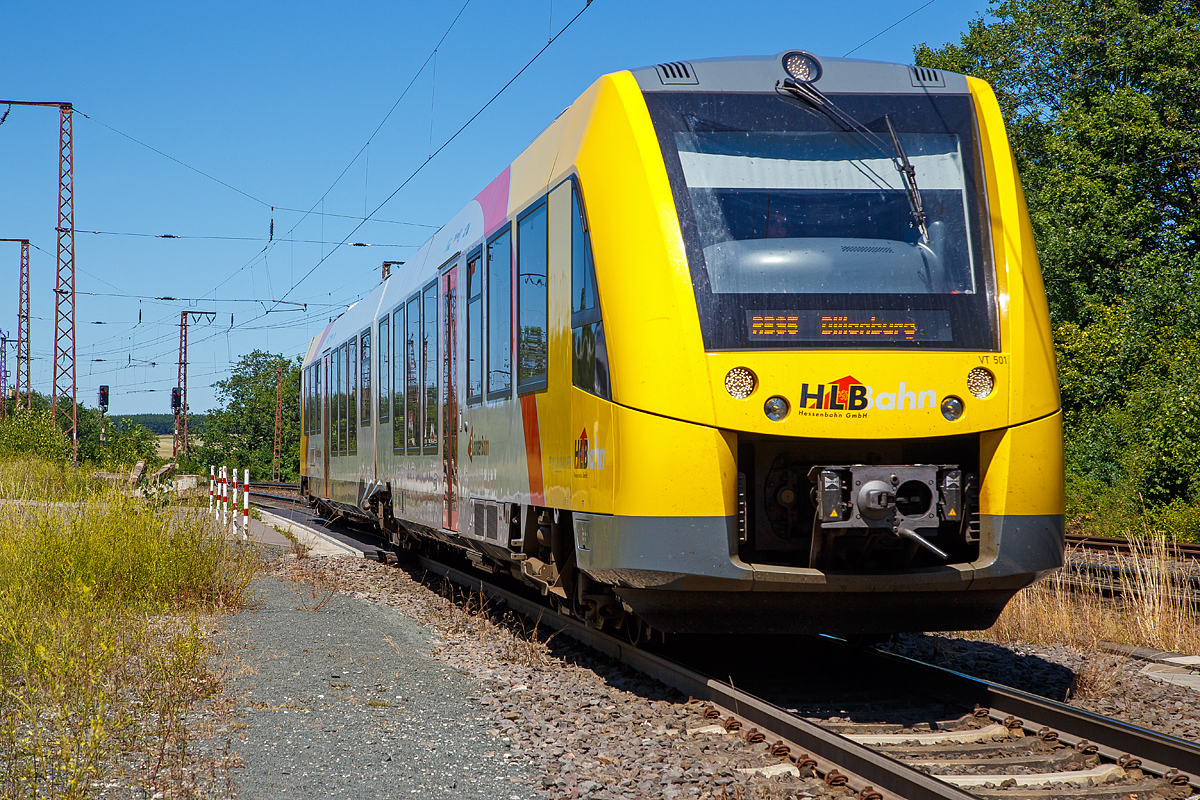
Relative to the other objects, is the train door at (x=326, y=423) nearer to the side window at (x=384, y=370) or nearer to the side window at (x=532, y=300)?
the side window at (x=384, y=370)

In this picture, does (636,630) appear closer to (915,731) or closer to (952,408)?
(915,731)

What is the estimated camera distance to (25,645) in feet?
22.4

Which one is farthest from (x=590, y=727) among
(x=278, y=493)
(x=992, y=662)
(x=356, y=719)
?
(x=278, y=493)

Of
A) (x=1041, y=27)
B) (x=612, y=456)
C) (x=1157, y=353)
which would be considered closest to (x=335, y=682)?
(x=612, y=456)

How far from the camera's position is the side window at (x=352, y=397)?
621 inches

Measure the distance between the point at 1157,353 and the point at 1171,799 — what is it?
22125 mm

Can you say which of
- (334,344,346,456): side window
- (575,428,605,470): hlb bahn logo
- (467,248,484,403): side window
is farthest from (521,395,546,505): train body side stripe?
(334,344,346,456): side window

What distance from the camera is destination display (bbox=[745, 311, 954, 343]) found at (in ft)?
19.4

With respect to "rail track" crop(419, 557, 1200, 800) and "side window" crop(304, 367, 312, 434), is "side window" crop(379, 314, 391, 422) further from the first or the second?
"side window" crop(304, 367, 312, 434)

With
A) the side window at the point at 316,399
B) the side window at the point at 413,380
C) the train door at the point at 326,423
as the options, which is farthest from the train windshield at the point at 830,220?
the side window at the point at 316,399

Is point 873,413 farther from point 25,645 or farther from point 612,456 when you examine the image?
point 25,645

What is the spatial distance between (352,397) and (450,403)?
20.7ft

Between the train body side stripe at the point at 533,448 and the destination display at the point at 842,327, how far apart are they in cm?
201

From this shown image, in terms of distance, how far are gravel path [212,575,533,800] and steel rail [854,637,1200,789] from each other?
2361 millimetres
